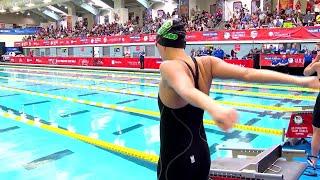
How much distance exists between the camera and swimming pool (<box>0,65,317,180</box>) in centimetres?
510

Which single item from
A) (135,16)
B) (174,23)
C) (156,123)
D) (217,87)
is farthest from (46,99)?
(135,16)

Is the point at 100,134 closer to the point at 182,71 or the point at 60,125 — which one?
the point at 60,125

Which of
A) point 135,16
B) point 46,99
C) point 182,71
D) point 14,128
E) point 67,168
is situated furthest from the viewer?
point 135,16

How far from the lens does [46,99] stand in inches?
455

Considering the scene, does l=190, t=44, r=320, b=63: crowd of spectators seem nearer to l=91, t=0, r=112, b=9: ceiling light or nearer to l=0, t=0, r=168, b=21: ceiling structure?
l=0, t=0, r=168, b=21: ceiling structure

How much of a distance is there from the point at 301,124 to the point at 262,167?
255 cm

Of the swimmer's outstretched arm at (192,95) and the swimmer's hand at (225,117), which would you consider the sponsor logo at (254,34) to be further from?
the swimmer's hand at (225,117)

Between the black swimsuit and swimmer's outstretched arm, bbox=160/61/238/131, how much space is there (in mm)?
180

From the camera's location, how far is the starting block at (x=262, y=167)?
2783mm

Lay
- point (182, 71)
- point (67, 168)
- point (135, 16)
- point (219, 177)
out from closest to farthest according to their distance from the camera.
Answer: point (182, 71) < point (219, 177) < point (67, 168) < point (135, 16)

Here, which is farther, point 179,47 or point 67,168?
point 67,168

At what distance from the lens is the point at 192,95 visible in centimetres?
153

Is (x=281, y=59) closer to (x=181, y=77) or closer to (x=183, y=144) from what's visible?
(x=183, y=144)

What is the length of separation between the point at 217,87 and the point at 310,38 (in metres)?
5.45
